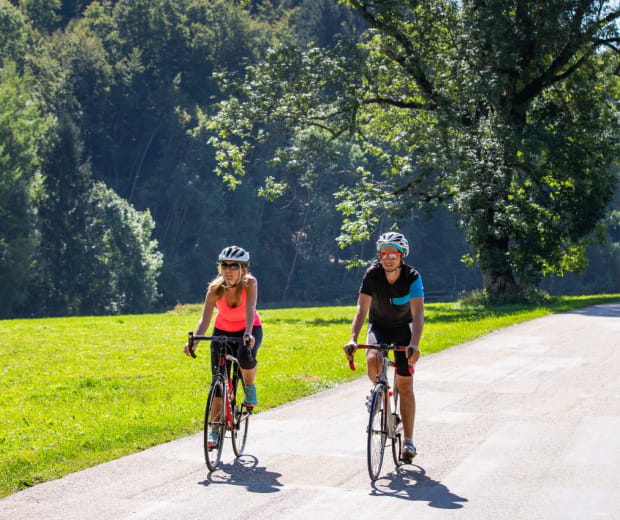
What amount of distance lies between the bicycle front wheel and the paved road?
15 centimetres

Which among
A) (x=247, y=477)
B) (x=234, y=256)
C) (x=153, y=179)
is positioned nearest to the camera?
(x=247, y=477)

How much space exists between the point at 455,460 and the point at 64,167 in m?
58.5

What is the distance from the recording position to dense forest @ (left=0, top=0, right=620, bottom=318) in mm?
61781

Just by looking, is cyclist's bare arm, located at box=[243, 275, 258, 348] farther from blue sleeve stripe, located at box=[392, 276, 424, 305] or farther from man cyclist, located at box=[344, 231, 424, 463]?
blue sleeve stripe, located at box=[392, 276, 424, 305]

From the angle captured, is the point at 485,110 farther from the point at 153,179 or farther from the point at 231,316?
the point at 153,179

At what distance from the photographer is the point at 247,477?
798cm

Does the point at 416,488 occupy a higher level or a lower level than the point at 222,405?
lower

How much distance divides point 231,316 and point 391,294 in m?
1.47

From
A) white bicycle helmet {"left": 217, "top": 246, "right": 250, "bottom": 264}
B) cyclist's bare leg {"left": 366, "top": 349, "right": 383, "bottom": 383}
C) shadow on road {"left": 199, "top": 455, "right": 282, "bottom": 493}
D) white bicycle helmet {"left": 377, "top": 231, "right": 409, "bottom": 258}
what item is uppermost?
white bicycle helmet {"left": 377, "top": 231, "right": 409, "bottom": 258}

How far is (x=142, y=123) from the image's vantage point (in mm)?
76375

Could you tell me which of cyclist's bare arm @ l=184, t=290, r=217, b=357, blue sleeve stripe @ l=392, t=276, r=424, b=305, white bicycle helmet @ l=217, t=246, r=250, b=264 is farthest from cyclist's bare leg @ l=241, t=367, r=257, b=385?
blue sleeve stripe @ l=392, t=276, r=424, b=305

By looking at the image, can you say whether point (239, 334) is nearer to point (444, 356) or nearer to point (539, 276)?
point (444, 356)

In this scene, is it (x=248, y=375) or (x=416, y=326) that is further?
(x=248, y=375)

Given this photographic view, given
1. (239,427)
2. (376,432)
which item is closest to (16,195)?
(239,427)
